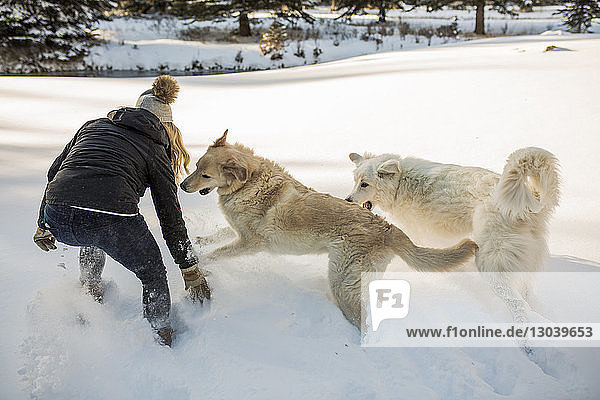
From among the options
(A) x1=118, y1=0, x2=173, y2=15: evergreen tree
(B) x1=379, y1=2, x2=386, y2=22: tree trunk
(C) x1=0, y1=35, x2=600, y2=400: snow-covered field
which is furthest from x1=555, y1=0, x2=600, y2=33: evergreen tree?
(A) x1=118, y1=0, x2=173, y2=15: evergreen tree

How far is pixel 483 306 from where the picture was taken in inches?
113

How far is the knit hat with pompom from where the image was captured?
2467 millimetres

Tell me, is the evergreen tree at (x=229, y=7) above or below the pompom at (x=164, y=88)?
above

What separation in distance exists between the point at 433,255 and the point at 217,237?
1.71 meters

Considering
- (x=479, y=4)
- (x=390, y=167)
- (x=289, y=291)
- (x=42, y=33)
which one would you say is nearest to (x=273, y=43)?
(x=42, y=33)

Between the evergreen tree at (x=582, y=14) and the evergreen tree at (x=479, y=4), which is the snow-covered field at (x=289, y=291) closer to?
the evergreen tree at (x=479, y=4)

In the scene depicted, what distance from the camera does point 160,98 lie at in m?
2.50

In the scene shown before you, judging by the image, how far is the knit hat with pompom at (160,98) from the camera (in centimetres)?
247

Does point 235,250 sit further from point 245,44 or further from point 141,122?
point 245,44

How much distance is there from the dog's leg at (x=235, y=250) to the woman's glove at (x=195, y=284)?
1.25 ft

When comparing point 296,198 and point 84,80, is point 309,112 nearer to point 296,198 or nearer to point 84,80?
point 296,198

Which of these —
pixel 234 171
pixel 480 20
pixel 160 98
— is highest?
pixel 480 20

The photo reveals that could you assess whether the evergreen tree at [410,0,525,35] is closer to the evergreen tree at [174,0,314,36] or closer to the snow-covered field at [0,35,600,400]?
the evergreen tree at [174,0,314,36]

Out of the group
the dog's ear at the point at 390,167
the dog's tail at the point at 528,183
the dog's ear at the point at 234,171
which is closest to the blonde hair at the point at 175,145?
the dog's ear at the point at 234,171
